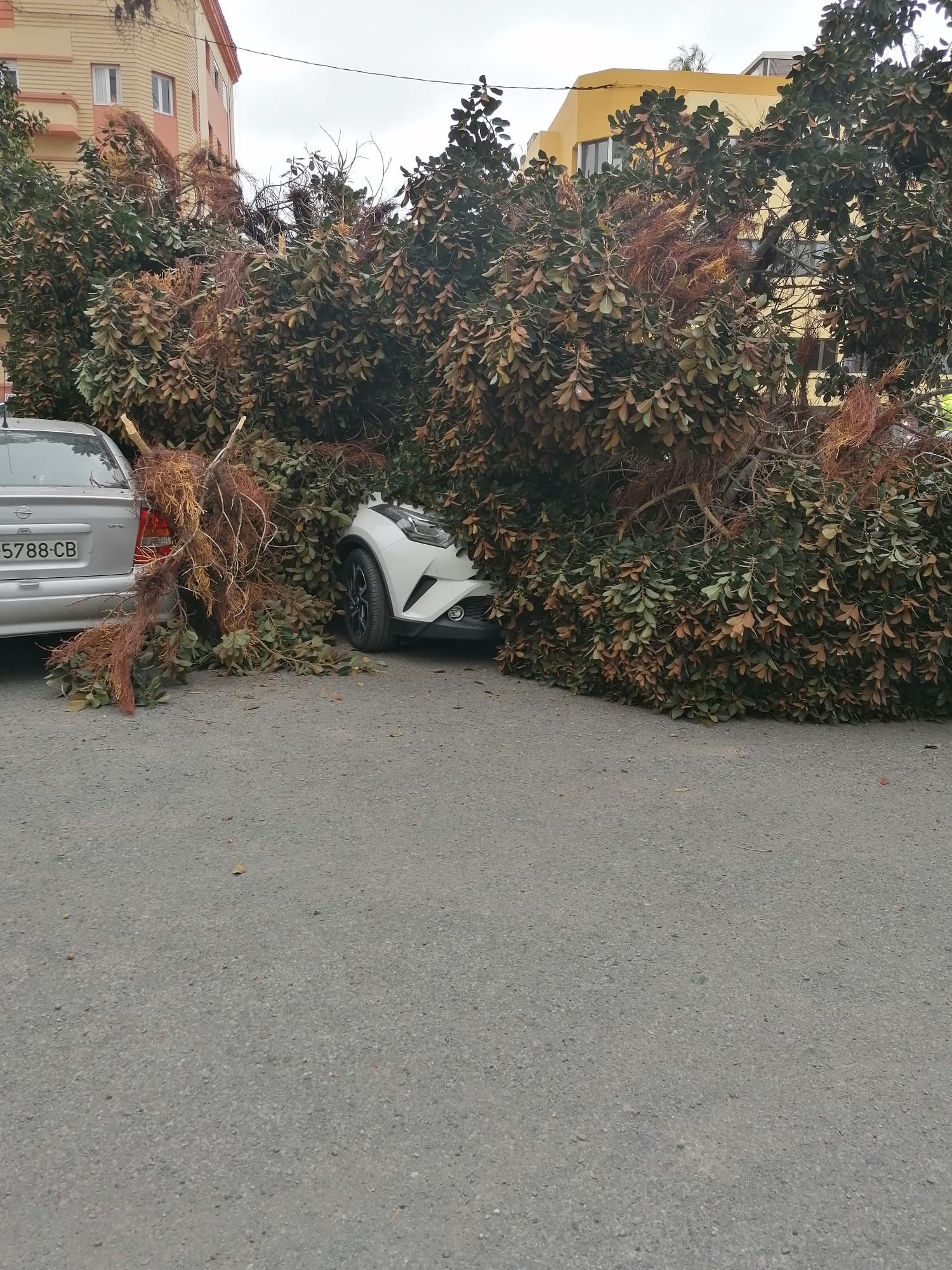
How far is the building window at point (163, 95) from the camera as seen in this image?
128ft

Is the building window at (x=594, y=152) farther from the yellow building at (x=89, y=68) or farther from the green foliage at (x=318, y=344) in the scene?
the green foliage at (x=318, y=344)

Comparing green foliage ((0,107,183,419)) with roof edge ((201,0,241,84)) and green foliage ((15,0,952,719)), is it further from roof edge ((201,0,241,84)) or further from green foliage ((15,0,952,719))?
roof edge ((201,0,241,84))

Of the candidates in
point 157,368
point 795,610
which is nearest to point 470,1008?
point 795,610

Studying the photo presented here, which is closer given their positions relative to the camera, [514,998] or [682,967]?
[514,998]

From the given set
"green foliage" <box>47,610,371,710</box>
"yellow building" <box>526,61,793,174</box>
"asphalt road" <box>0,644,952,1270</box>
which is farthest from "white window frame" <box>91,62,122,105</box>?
"asphalt road" <box>0,644,952,1270</box>

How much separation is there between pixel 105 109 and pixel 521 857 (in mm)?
41095

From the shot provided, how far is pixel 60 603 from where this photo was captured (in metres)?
6.62

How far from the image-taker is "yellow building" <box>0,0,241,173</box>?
37562mm

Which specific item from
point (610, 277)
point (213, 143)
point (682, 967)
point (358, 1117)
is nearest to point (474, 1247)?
point (358, 1117)

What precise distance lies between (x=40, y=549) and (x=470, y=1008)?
451cm

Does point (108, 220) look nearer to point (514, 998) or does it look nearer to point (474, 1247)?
Answer: point (514, 998)

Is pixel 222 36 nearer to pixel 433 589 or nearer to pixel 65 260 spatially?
pixel 65 260

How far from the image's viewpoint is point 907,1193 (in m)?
2.54

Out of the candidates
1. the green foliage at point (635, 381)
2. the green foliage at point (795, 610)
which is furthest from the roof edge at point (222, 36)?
the green foliage at point (795, 610)
